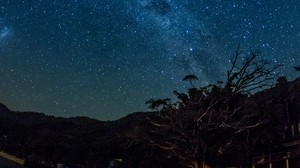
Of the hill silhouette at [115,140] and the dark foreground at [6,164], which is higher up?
the hill silhouette at [115,140]

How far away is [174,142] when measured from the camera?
25.0 meters

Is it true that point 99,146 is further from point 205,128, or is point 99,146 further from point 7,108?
point 7,108

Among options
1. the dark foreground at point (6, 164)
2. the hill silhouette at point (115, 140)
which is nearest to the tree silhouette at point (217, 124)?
the hill silhouette at point (115, 140)

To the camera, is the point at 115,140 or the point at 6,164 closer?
the point at 6,164

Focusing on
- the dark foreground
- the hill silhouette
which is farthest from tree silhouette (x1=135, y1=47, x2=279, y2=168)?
the dark foreground

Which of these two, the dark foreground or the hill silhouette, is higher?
the hill silhouette

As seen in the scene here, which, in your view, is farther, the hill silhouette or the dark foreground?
the hill silhouette

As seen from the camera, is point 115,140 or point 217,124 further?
point 115,140

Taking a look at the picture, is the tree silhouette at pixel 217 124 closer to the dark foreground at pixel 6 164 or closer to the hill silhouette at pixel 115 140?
the hill silhouette at pixel 115 140

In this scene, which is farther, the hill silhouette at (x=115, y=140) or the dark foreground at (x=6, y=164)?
the hill silhouette at (x=115, y=140)

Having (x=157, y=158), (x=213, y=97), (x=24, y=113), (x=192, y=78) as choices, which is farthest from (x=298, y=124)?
(x=24, y=113)

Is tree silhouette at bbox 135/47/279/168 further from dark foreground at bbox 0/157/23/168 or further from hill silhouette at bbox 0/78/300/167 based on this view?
dark foreground at bbox 0/157/23/168

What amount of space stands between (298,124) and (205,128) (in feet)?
16.8

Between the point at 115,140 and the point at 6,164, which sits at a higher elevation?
the point at 115,140
